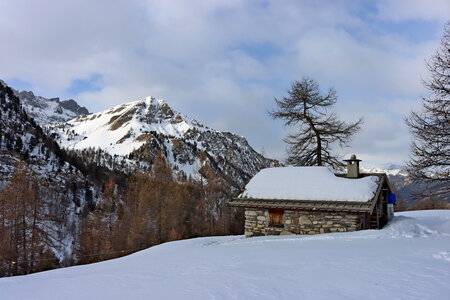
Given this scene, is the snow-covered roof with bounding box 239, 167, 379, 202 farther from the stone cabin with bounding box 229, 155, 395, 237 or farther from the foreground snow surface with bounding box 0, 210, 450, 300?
the foreground snow surface with bounding box 0, 210, 450, 300

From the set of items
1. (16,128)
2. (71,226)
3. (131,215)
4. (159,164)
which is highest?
(16,128)

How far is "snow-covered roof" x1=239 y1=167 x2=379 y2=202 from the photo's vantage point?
15008mm

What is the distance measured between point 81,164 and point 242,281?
114 metres

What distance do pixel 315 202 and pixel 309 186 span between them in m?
1.34

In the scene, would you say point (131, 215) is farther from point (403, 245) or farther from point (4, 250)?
point (403, 245)

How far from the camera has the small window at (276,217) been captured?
1595cm

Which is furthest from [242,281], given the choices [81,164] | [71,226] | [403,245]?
[81,164]

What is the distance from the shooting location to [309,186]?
1623cm

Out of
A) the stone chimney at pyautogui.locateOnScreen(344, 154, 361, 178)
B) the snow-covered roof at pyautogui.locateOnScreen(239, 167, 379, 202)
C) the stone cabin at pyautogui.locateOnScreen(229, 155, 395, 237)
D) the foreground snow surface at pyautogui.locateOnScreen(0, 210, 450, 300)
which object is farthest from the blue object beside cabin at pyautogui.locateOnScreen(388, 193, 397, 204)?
the foreground snow surface at pyautogui.locateOnScreen(0, 210, 450, 300)

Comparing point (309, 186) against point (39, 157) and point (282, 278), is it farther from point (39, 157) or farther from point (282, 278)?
point (39, 157)

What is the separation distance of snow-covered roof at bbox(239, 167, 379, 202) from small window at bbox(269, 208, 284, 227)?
70cm

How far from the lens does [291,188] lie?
16.6 metres

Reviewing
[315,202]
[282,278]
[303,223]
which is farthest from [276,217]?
[282,278]

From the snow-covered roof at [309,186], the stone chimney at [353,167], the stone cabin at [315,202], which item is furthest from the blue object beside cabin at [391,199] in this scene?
the stone chimney at [353,167]
